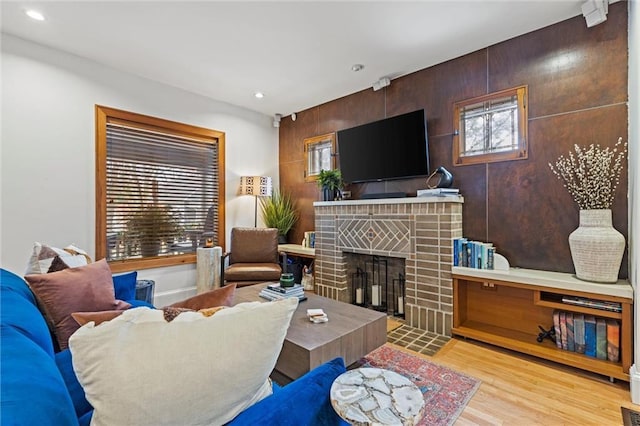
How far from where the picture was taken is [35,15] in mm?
2410

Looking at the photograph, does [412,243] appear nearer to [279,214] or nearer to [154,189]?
[279,214]

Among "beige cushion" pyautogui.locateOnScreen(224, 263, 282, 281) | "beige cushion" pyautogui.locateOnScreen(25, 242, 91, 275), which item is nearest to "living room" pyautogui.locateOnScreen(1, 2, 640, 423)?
"beige cushion" pyautogui.locateOnScreen(224, 263, 282, 281)

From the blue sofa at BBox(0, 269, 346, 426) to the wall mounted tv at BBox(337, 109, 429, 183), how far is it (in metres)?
2.60

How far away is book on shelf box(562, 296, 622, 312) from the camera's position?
6.53 ft

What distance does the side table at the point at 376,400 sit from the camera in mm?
808

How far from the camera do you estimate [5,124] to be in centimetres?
268

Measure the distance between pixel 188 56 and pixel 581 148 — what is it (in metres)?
3.67

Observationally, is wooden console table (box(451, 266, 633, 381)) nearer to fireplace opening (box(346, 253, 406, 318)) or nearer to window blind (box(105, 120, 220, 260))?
fireplace opening (box(346, 253, 406, 318))

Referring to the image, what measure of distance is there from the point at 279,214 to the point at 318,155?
1.10 metres

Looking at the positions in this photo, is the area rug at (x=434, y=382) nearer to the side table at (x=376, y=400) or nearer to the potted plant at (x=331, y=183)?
the side table at (x=376, y=400)

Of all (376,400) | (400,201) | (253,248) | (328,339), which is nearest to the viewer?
(376,400)

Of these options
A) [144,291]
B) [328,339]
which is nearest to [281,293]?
[328,339]

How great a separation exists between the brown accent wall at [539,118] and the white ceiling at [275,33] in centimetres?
17

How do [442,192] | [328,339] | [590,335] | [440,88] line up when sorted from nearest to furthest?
[328,339], [590,335], [442,192], [440,88]
